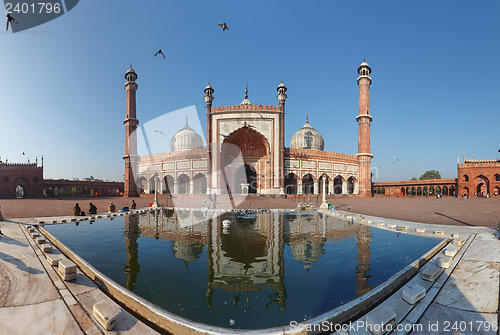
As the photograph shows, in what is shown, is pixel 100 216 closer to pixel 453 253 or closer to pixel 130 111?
pixel 453 253

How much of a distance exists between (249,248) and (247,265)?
1457 millimetres

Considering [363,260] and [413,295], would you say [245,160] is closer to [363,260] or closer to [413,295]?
[363,260]

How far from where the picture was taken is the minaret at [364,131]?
109 ft

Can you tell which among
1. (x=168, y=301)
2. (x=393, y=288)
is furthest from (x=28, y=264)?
(x=393, y=288)

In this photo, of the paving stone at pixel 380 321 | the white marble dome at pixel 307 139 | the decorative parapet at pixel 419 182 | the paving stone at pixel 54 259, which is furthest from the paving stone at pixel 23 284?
the decorative parapet at pixel 419 182

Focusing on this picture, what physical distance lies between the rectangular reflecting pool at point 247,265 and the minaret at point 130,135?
2510 centimetres

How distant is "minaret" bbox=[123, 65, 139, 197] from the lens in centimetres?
3319

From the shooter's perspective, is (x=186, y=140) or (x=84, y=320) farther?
(x=186, y=140)

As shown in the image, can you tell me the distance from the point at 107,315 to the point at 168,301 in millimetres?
1239

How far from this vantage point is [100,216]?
43.4 feet

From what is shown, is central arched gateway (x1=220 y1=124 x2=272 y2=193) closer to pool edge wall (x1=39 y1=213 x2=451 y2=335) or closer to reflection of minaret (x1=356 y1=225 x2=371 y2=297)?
reflection of minaret (x1=356 y1=225 x2=371 y2=297)

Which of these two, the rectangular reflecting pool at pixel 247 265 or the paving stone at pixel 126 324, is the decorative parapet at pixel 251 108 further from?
the paving stone at pixel 126 324

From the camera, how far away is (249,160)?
3225 centimetres

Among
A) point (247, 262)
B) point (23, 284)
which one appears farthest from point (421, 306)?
point (23, 284)
